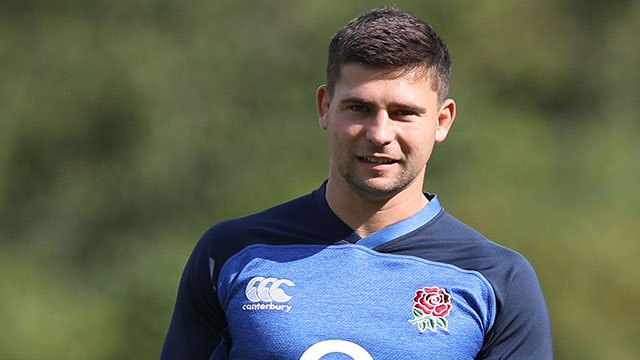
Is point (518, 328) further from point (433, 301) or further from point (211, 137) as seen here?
point (211, 137)

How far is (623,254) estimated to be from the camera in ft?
33.5

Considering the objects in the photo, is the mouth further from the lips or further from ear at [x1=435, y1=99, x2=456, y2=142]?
ear at [x1=435, y1=99, x2=456, y2=142]

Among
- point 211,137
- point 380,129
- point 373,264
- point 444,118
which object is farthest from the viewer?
point 211,137

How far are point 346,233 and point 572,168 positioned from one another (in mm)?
8722

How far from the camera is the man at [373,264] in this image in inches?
109

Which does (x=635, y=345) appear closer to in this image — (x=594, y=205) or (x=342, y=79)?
(x=594, y=205)

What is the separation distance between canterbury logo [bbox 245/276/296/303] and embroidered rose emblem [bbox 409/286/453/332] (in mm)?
342

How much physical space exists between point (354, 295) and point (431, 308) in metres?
0.21

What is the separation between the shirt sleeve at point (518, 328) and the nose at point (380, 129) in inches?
19.5

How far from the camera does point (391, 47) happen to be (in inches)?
112

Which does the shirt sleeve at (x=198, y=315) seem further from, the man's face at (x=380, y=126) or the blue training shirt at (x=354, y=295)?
the man's face at (x=380, y=126)

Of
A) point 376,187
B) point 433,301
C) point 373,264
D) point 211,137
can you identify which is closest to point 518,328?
point 433,301

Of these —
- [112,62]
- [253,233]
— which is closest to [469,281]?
[253,233]

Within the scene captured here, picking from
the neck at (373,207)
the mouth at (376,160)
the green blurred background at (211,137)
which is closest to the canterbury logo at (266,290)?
the neck at (373,207)
